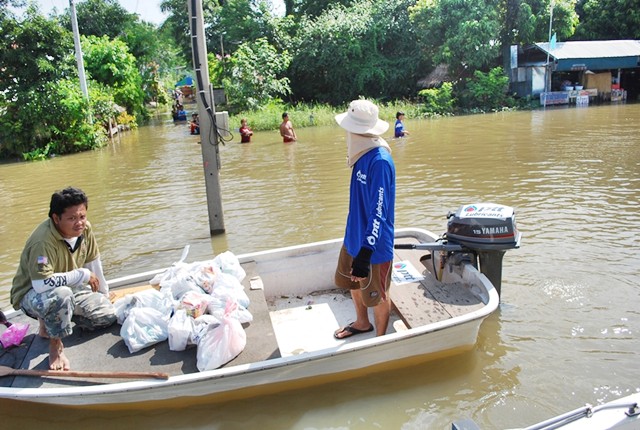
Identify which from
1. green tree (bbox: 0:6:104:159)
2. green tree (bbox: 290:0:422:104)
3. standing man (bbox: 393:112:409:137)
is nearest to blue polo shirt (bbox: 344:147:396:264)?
standing man (bbox: 393:112:409:137)

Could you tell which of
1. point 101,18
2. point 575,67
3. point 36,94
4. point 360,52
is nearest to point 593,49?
point 575,67

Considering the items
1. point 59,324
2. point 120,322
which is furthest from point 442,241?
point 59,324

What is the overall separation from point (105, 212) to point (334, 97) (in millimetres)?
25387

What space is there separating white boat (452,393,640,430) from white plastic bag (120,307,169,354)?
8.48 feet

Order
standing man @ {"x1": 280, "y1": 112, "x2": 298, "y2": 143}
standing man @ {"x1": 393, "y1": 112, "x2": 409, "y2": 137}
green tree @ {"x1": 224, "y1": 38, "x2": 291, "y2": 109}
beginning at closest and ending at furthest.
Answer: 1. standing man @ {"x1": 393, "y1": 112, "x2": 409, "y2": 137}
2. standing man @ {"x1": 280, "y1": 112, "x2": 298, "y2": 143}
3. green tree @ {"x1": 224, "y1": 38, "x2": 291, "y2": 109}

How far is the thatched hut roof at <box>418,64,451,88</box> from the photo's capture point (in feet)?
103

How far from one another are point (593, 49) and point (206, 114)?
94.9 ft

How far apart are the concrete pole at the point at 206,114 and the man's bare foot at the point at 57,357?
13.5ft

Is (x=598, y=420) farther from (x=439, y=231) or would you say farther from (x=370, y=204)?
(x=439, y=231)

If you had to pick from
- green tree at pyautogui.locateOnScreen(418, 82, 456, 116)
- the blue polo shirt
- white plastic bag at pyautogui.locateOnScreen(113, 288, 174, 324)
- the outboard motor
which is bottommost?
white plastic bag at pyautogui.locateOnScreen(113, 288, 174, 324)

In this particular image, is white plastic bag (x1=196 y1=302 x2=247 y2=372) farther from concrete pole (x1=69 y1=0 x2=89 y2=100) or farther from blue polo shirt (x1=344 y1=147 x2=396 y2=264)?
concrete pole (x1=69 y1=0 x2=89 y2=100)

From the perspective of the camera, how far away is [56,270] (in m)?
3.88

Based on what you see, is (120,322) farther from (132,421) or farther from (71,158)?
(71,158)

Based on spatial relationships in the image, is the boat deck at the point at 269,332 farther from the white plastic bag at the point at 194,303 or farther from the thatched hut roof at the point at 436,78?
the thatched hut roof at the point at 436,78
